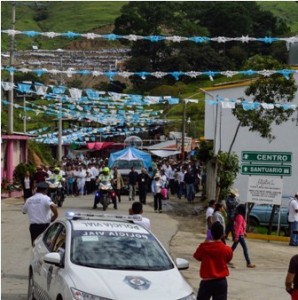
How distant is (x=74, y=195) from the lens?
36.6 meters

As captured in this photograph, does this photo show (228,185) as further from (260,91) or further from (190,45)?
(190,45)

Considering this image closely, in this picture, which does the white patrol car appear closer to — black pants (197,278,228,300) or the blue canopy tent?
black pants (197,278,228,300)

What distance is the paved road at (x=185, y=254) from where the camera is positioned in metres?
13.6

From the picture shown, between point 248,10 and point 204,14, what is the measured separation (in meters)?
7.00

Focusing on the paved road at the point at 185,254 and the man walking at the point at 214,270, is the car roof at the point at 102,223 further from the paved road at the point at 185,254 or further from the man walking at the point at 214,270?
the paved road at the point at 185,254

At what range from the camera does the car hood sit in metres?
8.59

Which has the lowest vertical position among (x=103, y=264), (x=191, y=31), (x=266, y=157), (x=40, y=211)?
(x=103, y=264)

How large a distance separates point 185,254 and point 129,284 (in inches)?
378

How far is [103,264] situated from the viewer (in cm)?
951

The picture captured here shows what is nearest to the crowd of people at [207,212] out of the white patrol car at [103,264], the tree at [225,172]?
the white patrol car at [103,264]

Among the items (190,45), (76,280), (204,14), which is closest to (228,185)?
(76,280)

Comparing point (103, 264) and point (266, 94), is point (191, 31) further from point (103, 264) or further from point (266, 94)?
point (103, 264)

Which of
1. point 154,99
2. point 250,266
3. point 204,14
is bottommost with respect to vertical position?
point 250,266

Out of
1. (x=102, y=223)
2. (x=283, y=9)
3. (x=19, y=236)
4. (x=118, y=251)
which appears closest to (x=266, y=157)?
(x=19, y=236)
